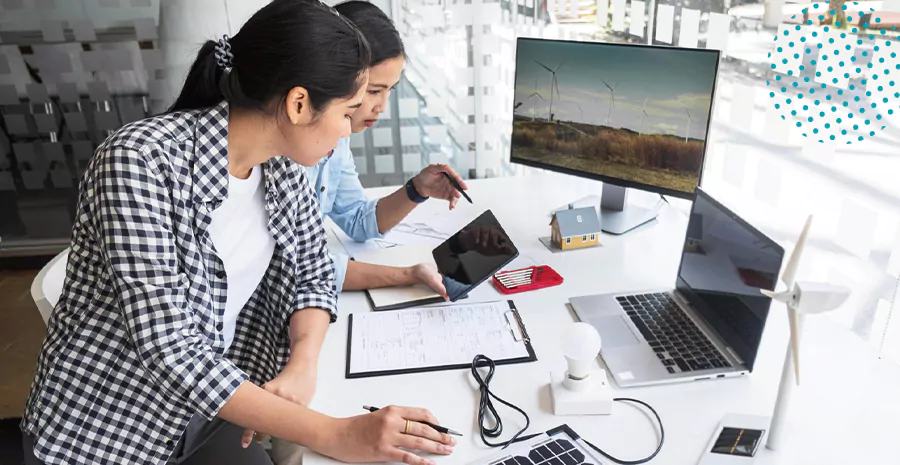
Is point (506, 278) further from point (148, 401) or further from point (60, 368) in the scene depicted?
point (60, 368)

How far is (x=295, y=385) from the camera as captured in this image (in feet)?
3.48

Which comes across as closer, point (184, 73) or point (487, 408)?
point (487, 408)

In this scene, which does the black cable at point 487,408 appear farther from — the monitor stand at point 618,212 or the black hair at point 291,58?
the monitor stand at point 618,212

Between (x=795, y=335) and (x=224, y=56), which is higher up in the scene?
(x=224, y=56)

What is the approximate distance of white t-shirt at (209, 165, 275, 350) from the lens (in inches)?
44.1

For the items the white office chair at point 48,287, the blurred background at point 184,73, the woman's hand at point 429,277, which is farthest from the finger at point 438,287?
Answer: the blurred background at point 184,73

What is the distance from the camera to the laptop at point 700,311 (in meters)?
1.04

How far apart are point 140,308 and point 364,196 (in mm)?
787

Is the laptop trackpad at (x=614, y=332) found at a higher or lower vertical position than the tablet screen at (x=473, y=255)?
lower

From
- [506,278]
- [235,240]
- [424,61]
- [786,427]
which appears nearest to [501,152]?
[424,61]

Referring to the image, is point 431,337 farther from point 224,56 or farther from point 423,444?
point 224,56

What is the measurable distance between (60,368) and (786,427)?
1.08 m

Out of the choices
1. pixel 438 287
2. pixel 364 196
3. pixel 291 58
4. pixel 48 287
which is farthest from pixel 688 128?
pixel 48 287

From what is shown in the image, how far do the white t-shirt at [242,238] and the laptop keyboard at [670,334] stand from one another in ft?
2.23
